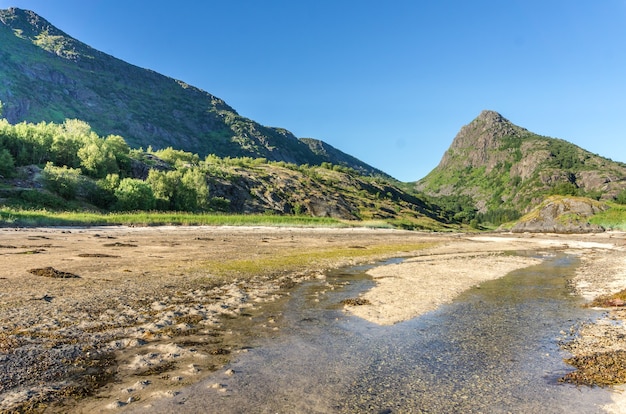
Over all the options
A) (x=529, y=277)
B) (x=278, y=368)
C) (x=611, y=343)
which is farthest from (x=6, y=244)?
(x=529, y=277)

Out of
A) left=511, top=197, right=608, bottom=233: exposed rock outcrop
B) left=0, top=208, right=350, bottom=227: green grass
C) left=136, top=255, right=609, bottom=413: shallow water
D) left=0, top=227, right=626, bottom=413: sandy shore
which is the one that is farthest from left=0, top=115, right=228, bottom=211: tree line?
left=511, top=197, right=608, bottom=233: exposed rock outcrop

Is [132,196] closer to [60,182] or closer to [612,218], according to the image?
[60,182]

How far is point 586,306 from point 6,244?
103 ft

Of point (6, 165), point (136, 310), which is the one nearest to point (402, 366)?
point (136, 310)

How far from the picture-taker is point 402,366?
730cm

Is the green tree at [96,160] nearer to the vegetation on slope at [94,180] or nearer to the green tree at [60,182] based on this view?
the vegetation on slope at [94,180]

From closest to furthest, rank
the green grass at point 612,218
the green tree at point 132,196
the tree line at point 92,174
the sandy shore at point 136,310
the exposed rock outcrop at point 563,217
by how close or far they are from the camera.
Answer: the sandy shore at point 136,310, the tree line at point 92,174, the green tree at point 132,196, the green grass at point 612,218, the exposed rock outcrop at point 563,217

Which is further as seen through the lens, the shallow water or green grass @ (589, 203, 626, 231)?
green grass @ (589, 203, 626, 231)

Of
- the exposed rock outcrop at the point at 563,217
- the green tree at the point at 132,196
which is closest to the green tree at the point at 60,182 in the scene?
the green tree at the point at 132,196

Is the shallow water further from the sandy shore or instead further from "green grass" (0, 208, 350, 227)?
"green grass" (0, 208, 350, 227)

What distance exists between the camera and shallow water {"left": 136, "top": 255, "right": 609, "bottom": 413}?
18.3 ft

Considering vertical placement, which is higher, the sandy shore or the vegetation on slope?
the vegetation on slope

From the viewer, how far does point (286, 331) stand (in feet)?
31.0

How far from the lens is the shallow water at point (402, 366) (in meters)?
5.59
